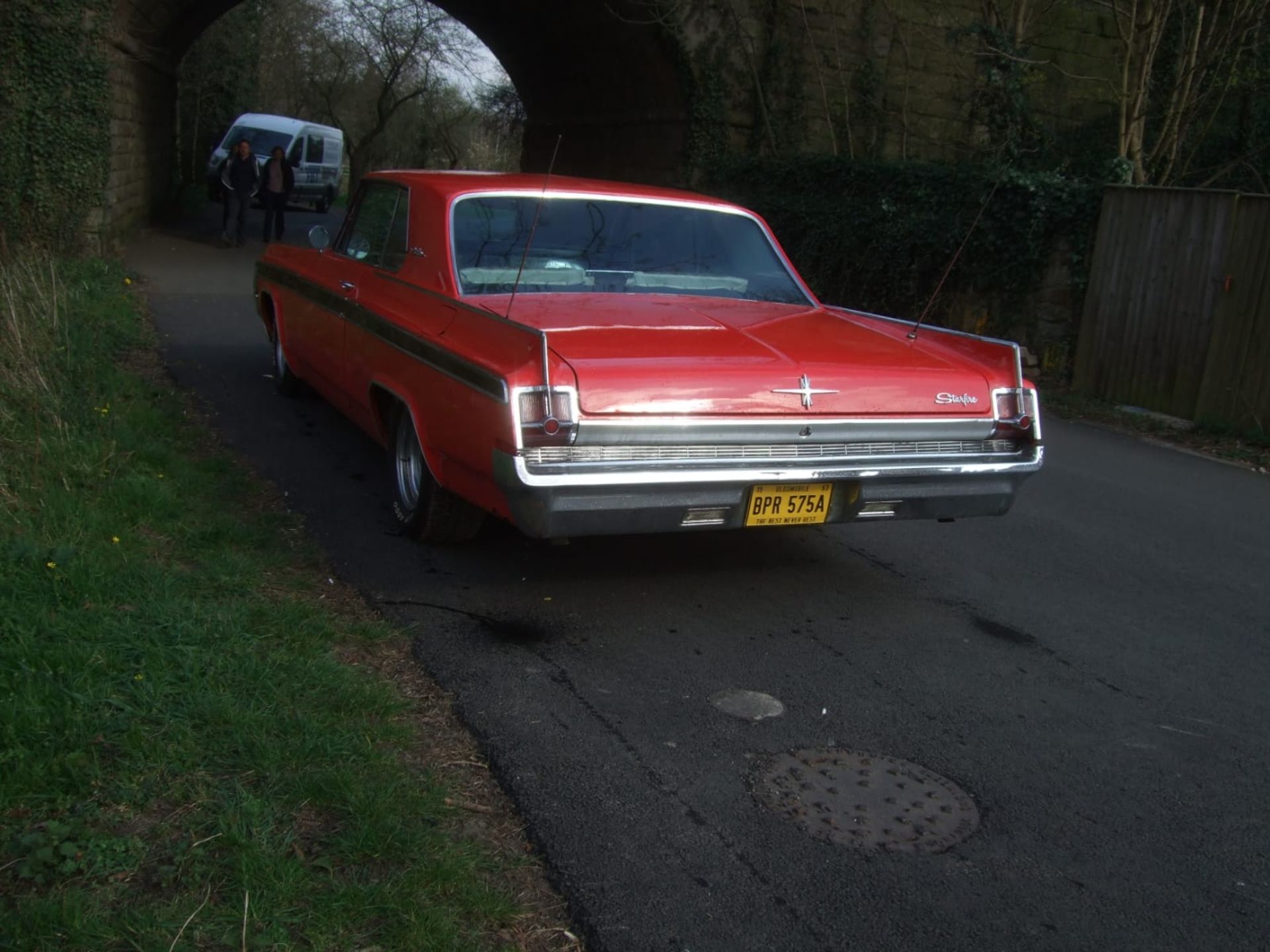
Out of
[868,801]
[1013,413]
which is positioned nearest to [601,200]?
[1013,413]

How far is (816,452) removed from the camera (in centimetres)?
479

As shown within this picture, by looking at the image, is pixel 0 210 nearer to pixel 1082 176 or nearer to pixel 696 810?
pixel 1082 176

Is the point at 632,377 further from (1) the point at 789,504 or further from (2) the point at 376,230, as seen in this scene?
(2) the point at 376,230

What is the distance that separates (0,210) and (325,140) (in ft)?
69.5

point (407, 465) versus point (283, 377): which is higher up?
point (407, 465)

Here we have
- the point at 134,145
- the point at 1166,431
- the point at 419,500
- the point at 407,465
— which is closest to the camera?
the point at 419,500

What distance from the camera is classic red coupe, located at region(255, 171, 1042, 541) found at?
4430 millimetres

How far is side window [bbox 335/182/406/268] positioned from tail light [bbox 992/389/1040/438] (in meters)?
2.88

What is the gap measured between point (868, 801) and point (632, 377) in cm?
168

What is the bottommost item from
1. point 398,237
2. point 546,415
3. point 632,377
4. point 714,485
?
point 714,485

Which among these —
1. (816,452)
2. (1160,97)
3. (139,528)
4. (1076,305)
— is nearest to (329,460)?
(139,528)

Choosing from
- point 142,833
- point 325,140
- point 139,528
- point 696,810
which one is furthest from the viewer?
point 325,140

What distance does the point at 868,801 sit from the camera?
11.9 feet

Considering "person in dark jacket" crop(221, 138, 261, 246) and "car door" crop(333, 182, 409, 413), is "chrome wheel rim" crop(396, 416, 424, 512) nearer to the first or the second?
"car door" crop(333, 182, 409, 413)
